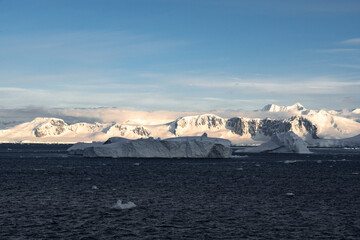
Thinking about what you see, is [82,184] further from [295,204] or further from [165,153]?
[165,153]

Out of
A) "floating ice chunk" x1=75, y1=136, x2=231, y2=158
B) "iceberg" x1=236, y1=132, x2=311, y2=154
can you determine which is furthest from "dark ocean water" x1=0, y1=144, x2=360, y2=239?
"iceberg" x1=236, y1=132, x2=311, y2=154

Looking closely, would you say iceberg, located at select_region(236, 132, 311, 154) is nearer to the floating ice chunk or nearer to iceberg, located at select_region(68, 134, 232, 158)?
iceberg, located at select_region(68, 134, 232, 158)

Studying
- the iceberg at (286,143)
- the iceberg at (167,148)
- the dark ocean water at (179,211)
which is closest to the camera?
the dark ocean water at (179,211)

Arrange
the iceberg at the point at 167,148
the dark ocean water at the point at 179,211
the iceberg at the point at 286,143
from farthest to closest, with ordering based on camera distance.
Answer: the iceberg at the point at 286,143 < the iceberg at the point at 167,148 < the dark ocean water at the point at 179,211

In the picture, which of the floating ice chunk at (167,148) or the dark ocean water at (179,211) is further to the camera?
the floating ice chunk at (167,148)

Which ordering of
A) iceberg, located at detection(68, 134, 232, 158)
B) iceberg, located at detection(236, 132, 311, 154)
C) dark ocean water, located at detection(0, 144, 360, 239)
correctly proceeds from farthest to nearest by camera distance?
1. iceberg, located at detection(236, 132, 311, 154)
2. iceberg, located at detection(68, 134, 232, 158)
3. dark ocean water, located at detection(0, 144, 360, 239)

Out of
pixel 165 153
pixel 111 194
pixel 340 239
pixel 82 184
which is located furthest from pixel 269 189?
pixel 165 153

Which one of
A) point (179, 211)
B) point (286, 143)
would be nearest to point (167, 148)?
point (286, 143)

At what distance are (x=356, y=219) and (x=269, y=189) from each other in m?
15.3

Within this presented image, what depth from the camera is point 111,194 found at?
3888 centimetres

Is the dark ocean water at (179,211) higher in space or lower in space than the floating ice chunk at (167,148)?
lower

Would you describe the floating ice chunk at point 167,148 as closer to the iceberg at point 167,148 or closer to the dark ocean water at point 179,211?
the iceberg at point 167,148

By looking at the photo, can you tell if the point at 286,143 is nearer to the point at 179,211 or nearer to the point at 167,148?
the point at 167,148

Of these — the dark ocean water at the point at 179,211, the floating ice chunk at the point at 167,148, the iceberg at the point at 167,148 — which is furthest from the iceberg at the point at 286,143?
the dark ocean water at the point at 179,211
